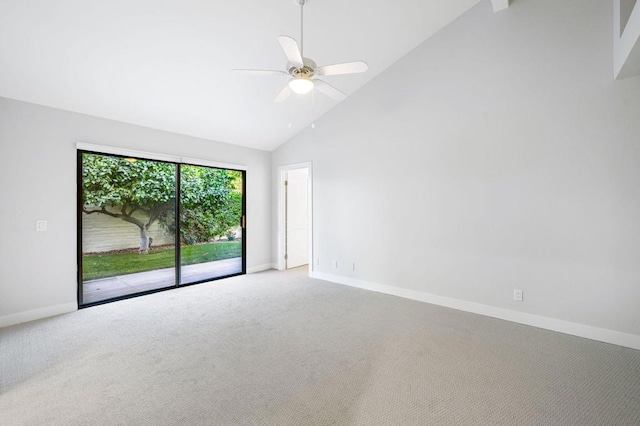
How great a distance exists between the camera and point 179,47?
2.94m

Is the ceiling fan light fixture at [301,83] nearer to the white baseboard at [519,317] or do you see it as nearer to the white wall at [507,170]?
the white wall at [507,170]

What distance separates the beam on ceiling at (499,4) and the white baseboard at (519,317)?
11.3 feet

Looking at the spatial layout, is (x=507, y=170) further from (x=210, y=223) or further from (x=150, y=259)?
(x=150, y=259)

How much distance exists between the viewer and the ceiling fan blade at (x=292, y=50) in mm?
1985

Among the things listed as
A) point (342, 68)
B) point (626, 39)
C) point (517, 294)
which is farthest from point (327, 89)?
point (517, 294)

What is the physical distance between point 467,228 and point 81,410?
3955mm

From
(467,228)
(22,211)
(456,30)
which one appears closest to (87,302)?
(22,211)

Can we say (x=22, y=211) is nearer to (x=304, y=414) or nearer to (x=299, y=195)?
(x=304, y=414)

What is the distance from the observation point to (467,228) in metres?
3.51

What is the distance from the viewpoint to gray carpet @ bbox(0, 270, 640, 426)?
1.78 metres

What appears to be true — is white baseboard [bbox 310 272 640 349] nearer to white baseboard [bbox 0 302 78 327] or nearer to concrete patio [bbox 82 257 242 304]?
concrete patio [bbox 82 257 242 304]

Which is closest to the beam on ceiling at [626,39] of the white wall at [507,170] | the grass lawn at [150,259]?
the white wall at [507,170]

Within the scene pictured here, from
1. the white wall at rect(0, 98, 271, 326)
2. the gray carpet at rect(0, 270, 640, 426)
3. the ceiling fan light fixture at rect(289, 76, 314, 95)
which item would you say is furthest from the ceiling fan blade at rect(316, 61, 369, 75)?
the white wall at rect(0, 98, 271, 326)

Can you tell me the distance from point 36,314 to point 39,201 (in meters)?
1.33
